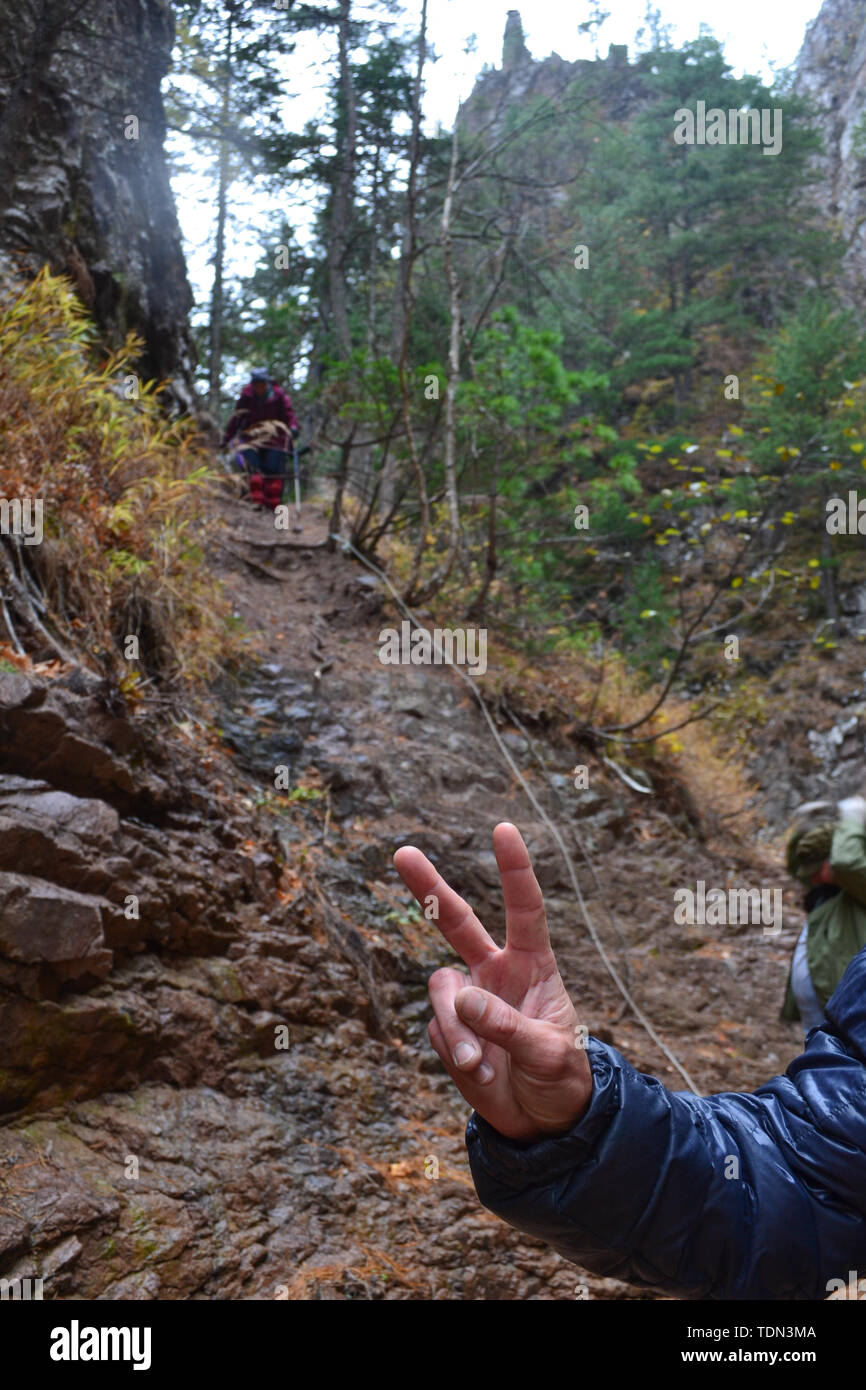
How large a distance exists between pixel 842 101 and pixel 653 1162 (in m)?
26.8

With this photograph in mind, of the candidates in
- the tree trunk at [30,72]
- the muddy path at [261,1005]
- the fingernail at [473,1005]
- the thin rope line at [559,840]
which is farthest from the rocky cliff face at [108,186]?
the fingernail at [473,1005]

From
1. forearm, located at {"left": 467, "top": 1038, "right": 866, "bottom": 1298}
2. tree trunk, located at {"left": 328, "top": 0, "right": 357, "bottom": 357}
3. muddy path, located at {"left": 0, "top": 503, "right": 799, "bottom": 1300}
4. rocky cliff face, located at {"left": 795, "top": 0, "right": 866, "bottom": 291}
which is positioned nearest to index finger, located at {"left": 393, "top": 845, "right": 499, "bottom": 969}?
forearm, located at {"left": 467, "top": 1038, "right": 866, "bottom": 1298}

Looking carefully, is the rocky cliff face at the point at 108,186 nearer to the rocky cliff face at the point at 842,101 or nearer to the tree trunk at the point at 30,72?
the tree trunk at the point at 30,72

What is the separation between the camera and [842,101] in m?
20.7

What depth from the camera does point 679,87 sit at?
20734 millimetres

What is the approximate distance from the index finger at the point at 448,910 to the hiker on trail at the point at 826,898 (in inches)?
108

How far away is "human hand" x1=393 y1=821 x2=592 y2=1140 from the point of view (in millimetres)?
1183

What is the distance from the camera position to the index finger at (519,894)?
1.29m

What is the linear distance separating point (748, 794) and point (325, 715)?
683 centimetres

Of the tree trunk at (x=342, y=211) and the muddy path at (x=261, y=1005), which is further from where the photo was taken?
the tree trunk at (x=342, y=211)

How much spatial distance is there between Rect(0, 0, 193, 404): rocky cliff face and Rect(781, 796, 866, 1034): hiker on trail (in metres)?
5.23

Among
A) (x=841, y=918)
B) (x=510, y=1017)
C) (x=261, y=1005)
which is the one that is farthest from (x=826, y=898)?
(x=510, y=1017)
